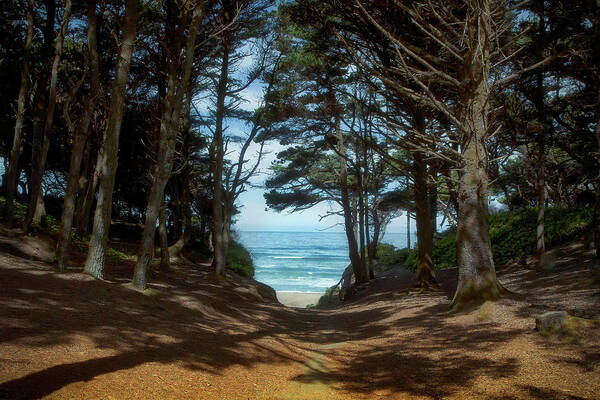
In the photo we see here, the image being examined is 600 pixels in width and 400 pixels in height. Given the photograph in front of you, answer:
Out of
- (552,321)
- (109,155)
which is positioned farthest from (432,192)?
(109,155)

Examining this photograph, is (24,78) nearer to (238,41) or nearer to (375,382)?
(238,41)

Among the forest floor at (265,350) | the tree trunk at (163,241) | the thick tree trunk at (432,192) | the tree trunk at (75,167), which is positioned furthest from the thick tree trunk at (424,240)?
the tree trunk at (163,241)

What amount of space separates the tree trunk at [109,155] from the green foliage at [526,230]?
1197cm

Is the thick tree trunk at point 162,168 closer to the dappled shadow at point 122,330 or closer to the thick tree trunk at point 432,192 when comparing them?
the dappled shadow at point 122,330

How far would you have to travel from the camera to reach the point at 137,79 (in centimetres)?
1298

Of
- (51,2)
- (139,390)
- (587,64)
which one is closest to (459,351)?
(139,390)

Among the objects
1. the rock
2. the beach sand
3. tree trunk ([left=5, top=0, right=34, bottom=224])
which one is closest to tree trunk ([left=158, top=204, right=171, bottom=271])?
tree trunk ([left=5, top=0, right=34, bottom=224])

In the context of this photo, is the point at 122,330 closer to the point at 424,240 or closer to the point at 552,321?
the point at 552,321

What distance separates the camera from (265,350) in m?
4.87

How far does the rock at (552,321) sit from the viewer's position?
13.2ft

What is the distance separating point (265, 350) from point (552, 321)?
3.43 meters

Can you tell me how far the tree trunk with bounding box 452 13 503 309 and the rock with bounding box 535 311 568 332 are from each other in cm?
181

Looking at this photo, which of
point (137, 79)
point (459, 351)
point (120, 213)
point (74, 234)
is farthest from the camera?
point (120, 213)

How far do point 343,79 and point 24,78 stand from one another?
36.0 feet
